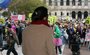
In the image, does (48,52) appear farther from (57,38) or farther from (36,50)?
(57,38)

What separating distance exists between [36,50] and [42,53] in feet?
0.33

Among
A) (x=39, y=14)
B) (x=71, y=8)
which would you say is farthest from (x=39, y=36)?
(x=71, y=8)

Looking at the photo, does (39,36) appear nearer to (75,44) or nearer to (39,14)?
(39,14)

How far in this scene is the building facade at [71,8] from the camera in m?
122

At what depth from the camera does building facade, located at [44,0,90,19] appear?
399 ft

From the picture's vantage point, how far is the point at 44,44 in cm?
615

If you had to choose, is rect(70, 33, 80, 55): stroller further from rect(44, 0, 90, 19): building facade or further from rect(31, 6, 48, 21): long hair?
rect(44, 0, 90, 19): building facade

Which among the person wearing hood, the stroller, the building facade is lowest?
the building facade

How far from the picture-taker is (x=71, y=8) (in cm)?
12200

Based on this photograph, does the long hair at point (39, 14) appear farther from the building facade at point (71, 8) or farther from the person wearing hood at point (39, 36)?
the building facade at point (71, 8)

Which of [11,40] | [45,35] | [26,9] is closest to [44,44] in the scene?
[45,35]

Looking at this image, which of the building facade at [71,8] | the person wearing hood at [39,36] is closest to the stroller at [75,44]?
the person wearing hood at [39,36]

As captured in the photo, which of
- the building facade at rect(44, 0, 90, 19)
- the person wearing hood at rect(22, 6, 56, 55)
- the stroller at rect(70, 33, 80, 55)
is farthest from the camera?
the building facade at rect(44, 0, 90, 19)

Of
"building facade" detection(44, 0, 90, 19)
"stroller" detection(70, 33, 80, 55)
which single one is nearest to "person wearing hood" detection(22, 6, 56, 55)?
"stroller" detection(70, 33, 80, 55)
